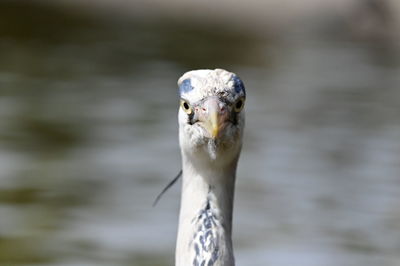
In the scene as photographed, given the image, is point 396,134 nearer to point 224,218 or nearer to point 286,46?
point 286,46

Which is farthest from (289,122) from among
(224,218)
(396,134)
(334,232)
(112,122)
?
(224,218)

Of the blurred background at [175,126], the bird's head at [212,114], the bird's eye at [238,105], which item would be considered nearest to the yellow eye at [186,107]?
the bird's head at [212,114]

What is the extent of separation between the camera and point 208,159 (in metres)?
4.27

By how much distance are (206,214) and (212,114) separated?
17.0 inches

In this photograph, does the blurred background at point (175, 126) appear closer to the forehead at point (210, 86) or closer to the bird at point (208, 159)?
the bird at point (208, 159)

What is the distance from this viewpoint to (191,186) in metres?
4.38

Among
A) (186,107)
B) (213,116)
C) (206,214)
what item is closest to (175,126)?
(206,214)

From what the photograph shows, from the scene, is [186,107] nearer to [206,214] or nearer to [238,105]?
[238,105]

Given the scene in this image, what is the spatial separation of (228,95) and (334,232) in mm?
4444

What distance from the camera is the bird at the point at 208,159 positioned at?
4191mm

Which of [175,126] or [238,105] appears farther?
[175,126]

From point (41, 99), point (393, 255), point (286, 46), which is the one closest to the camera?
point (393, 255)

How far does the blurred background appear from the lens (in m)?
8.23

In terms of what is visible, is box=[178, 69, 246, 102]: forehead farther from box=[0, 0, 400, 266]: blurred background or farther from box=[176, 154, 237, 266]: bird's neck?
box=[0, 0, 400, 266]: blurred background
